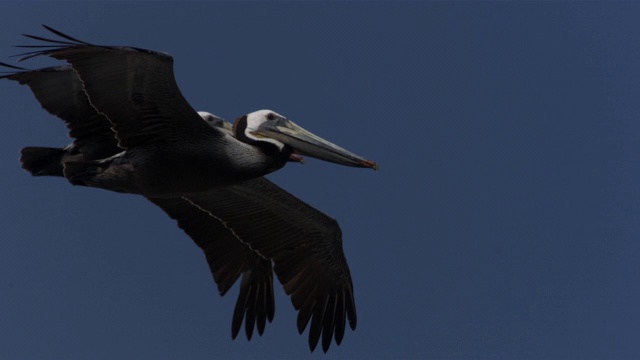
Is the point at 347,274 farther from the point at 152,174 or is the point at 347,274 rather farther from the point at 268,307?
the point at 152,174

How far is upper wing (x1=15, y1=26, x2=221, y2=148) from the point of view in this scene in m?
10.3

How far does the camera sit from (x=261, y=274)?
1383cm

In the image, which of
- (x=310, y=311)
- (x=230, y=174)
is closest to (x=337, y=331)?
(x=310, y=311)

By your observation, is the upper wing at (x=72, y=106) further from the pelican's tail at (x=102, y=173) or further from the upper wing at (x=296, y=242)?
the upper wing at (x=296, y=242)

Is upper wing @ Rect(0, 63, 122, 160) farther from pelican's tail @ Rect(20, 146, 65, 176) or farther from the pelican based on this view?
pelican's tail @ Rect(20, 146, 65, 176)

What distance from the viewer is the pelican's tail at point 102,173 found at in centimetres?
1118

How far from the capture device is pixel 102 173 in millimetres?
11227

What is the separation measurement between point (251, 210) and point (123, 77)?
3.08 meters

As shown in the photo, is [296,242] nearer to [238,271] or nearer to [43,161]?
[238,271]

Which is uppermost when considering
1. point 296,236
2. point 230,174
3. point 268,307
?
point 230,174

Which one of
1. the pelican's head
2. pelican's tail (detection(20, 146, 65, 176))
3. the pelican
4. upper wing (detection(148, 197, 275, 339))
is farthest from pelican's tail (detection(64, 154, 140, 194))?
upper wing (detection(148, 197, 275, 339))

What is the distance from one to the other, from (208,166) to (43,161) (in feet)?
6.04

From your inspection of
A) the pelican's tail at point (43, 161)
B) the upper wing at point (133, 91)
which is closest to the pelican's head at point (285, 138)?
the upper wing at point (133, 91)

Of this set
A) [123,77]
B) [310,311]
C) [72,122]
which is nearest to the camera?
[123,77]
